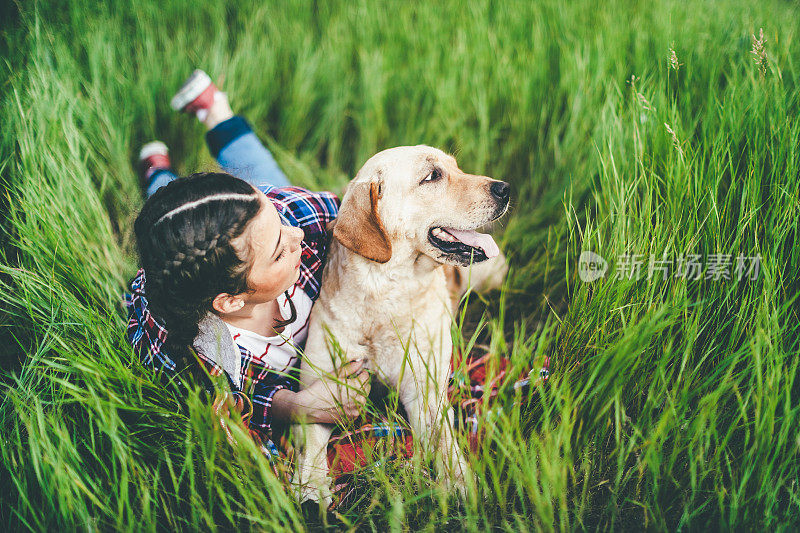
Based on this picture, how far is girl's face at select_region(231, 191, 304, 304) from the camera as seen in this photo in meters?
1.56

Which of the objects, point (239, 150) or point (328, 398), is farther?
point (239, 150)

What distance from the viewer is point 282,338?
180 cm

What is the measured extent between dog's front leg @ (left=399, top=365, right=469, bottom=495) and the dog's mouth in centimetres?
47

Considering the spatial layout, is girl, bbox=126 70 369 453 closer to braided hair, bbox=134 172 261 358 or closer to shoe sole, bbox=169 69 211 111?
braided hair, bbox=134 172 261 358

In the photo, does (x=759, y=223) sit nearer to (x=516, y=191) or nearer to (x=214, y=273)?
(x=516, y=191)

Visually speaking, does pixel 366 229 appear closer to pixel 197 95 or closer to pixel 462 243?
pixel 462 243

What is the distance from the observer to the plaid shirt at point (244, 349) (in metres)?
1.67

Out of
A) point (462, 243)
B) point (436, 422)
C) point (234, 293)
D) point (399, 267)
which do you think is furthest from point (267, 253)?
point (436, 422)

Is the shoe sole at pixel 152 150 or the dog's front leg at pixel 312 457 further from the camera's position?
the shoe sole at pixel 152 150

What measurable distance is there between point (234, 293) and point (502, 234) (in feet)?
5.15

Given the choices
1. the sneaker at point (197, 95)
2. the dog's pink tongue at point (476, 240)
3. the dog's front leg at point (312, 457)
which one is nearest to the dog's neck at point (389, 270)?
the dog's pink tongue at point (476, 240)

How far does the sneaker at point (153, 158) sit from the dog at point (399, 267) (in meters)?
1.55

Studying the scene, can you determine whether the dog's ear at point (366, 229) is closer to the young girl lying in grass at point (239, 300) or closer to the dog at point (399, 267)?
the dog at point (399, 267)

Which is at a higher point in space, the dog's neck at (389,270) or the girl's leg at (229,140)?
the girl's leg at (229,140)
